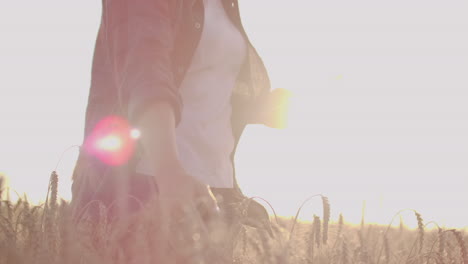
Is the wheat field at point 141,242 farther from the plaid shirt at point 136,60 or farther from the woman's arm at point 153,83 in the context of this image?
the plaid shirt at point 136,60

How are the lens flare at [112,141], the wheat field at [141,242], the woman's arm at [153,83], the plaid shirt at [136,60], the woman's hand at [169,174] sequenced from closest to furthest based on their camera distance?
the wheat field at [141,242], the woman's hand at [169,174], the woman's arm at [153,83], the plaid shirt at [136,60], the lens flare at [112,141]

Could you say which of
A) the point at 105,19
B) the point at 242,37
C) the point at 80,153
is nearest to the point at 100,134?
the point at 80,153

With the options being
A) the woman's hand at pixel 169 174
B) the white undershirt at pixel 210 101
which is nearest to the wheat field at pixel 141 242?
the woman's hand at pixel 169 174

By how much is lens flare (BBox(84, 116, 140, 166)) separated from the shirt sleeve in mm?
141

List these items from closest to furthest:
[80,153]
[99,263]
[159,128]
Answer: [99,263], [159,128], [80,153]

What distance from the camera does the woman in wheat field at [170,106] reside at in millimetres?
2035

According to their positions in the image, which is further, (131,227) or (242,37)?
(242,37)

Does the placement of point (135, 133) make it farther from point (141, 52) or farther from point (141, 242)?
point (141, 242)

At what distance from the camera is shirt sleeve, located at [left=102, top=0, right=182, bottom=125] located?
2121mm

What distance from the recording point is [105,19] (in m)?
2.57

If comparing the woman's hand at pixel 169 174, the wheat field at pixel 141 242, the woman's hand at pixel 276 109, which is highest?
the woman's hand at pixel 276 109

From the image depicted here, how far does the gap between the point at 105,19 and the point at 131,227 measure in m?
0.94

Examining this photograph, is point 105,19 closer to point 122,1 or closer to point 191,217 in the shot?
point 122,1

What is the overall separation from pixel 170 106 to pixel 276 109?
2.05 m
